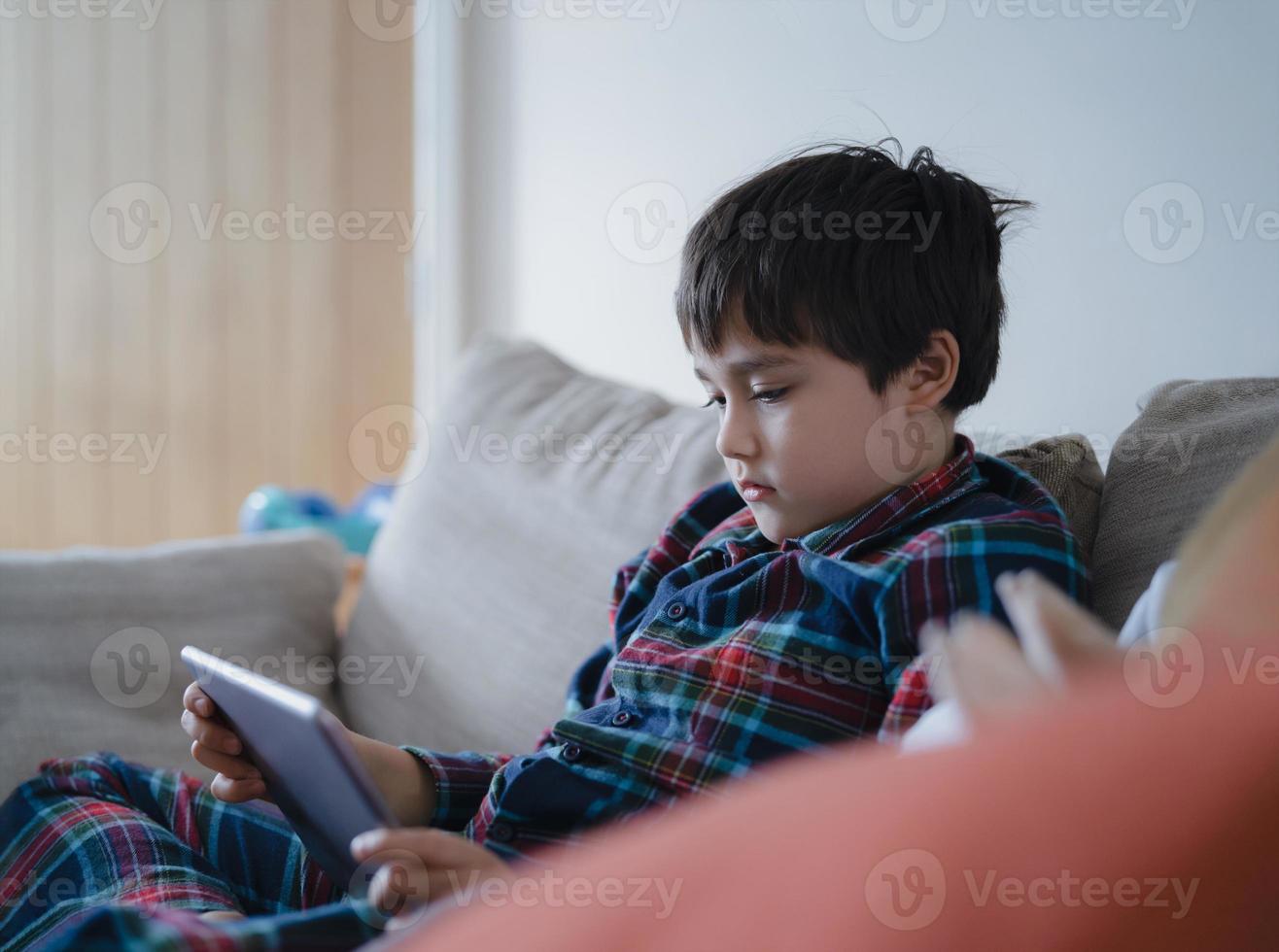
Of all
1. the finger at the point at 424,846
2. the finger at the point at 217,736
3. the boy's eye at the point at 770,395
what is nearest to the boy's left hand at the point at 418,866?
the finger at the point at 424,846

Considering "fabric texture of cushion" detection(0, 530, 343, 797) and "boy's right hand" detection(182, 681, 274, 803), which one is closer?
"boy's right hand" detection(182, 681, 274, 803)

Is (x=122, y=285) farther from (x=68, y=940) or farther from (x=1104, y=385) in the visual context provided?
(x=68, y=940)

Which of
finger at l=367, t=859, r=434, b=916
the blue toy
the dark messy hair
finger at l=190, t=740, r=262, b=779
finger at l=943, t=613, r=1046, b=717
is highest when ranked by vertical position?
the dark messy hair

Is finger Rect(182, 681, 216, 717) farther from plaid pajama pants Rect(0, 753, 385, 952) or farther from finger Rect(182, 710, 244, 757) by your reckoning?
plaid pajama pants Rect(0, 753, 385, 952)

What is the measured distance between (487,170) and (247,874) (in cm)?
200

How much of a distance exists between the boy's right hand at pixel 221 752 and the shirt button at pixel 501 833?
0.20 m

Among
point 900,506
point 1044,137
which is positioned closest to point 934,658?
point 900,506

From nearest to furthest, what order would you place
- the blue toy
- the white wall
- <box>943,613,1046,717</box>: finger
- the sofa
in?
<box>943,613,1046,717</box>: finger, the white wall, the sofa, the blue toy

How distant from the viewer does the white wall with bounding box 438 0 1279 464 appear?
1231 millimetres

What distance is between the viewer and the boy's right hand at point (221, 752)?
0.96m

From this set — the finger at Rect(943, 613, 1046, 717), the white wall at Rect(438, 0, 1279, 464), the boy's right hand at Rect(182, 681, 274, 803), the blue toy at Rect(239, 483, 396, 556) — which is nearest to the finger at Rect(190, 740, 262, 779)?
the boy's right hand at Rect(182, 681, 274, 803)

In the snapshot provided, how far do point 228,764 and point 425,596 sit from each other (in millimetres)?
535

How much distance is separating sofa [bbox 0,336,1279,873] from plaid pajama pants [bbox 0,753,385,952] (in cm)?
22

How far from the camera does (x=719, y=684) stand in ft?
2.99
